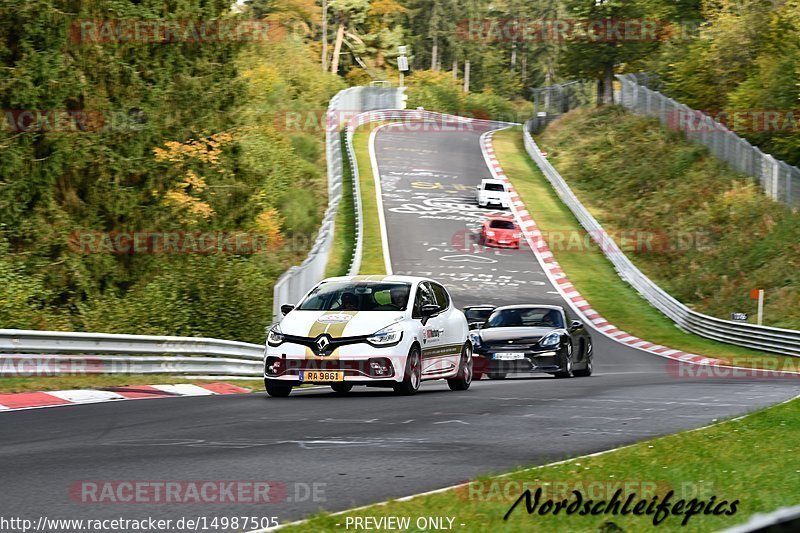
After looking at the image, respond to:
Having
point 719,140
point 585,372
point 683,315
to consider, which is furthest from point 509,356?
point 719,140

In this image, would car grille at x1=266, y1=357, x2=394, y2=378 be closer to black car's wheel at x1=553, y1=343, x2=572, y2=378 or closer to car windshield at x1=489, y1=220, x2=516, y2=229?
black car's wheel at x1=553, y1=343, x2=572, y2=378

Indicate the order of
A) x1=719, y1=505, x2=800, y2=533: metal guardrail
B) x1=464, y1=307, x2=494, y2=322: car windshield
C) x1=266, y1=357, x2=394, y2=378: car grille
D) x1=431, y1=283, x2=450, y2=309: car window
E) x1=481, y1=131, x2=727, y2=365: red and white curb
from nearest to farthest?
x1=719, y1=505, x2=800, y2=533: metal guardrail, x1=266, y1=357, x2=394, y2=378: car grille, x1=431, y1=283, x2=450, y2=309: car window, x1=464, y1=307, x2=494, y2=322: car windshield, x1=481, y1=131, x2=727, y2=365: red and white curb

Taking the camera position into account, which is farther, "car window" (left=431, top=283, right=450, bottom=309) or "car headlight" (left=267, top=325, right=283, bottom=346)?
"car window" (left=431, top=283, right=450, bottom=309)

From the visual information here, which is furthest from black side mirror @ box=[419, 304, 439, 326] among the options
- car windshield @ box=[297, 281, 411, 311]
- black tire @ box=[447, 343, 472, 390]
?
black tire @ box=[447, 343, 472, 390]

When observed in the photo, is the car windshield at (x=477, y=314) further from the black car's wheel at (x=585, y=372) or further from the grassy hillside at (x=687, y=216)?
the grassy hillside at (x=687, y=216)

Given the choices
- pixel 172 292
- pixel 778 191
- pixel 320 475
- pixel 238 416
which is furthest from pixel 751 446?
pixel 778 191

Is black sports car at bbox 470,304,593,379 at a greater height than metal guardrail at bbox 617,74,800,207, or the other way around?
metal guardrail at bbox 617,74,800,207

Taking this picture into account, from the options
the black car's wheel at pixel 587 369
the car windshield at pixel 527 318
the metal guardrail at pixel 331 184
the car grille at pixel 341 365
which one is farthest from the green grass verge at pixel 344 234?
the car grille at pixel 341 365

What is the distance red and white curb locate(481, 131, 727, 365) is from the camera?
31.5 metres

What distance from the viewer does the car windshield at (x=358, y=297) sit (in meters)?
16.5

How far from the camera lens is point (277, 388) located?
52.2ft

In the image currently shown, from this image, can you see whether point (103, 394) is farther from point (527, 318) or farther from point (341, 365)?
point (527, 318)

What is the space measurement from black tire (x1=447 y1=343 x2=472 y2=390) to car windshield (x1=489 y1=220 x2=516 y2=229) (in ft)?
95.8

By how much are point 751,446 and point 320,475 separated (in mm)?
3766
